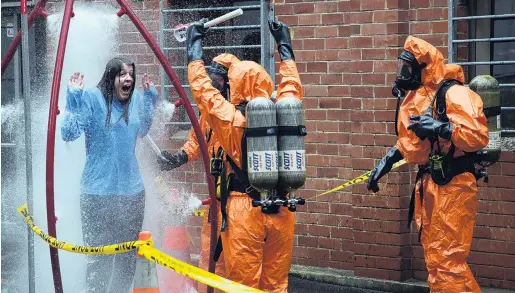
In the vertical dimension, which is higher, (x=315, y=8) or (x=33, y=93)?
(x=315, y=8)

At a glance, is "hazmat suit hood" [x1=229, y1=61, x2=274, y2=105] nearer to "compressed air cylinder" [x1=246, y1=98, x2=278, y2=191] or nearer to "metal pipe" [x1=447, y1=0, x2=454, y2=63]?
"compressed air cylinder" [x1=246, y1=98, x2=278, y2=191]

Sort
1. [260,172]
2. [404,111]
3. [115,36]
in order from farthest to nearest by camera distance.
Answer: [115,36], [404,111], [260,172]

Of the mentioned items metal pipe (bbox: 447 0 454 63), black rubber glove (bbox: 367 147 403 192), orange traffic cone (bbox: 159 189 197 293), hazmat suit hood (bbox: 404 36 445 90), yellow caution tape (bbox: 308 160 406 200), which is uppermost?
metal pipe (bbox: 447 0 454 63)

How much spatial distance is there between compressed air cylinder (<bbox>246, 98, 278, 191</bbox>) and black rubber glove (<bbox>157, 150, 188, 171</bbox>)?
1.39 m

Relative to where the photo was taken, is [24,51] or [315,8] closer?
[24,51]

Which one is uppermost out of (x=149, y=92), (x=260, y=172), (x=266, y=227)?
(x=149, y=92)

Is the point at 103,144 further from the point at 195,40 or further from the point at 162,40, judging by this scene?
the point at 162,40

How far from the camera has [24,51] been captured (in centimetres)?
575

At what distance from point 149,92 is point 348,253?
253cm

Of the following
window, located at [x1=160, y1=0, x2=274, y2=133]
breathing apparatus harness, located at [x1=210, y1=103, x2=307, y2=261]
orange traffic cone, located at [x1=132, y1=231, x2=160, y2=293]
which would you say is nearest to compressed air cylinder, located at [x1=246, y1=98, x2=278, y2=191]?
breathing apparatus harness, located at [x1=210, y1=103, x2=307, y2=261]

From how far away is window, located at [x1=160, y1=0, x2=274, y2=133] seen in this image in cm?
836

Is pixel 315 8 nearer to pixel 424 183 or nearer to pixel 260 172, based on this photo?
pixel 424 183

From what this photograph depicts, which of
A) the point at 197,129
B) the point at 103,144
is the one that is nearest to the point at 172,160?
the point at 197,129

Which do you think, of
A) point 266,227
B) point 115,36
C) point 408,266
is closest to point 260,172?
point 266,227
